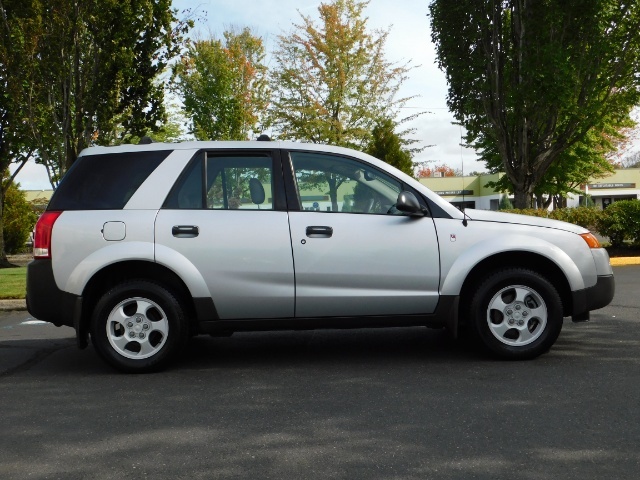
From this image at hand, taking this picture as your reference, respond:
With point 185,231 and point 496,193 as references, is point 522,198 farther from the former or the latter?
point 496,193

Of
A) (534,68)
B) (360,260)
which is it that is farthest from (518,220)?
(534,68)

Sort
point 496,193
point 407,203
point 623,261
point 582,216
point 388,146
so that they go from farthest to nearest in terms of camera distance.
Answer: point 496,193 → point 388,146 → point 582,216 → point 623,261 → point 407,203

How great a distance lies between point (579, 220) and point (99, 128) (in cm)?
1138

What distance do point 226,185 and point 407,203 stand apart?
1.50 metres

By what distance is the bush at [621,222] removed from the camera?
60.5 feet

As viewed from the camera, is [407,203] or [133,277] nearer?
[407,203]

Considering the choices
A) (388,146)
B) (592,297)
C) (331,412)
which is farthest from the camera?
(388,146)

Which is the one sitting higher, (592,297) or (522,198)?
(522,198)

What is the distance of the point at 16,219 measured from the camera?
32.6 m

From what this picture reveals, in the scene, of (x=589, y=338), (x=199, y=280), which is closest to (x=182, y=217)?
(x=199, y=280)

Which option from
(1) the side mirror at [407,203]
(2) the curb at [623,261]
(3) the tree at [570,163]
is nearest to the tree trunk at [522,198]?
(2) the curb at [623,261]

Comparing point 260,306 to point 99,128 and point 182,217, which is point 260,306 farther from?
point 99,128

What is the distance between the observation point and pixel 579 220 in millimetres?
18719

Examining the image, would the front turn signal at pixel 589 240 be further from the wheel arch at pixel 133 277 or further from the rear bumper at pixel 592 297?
the wheel arch at pixel 133 277
